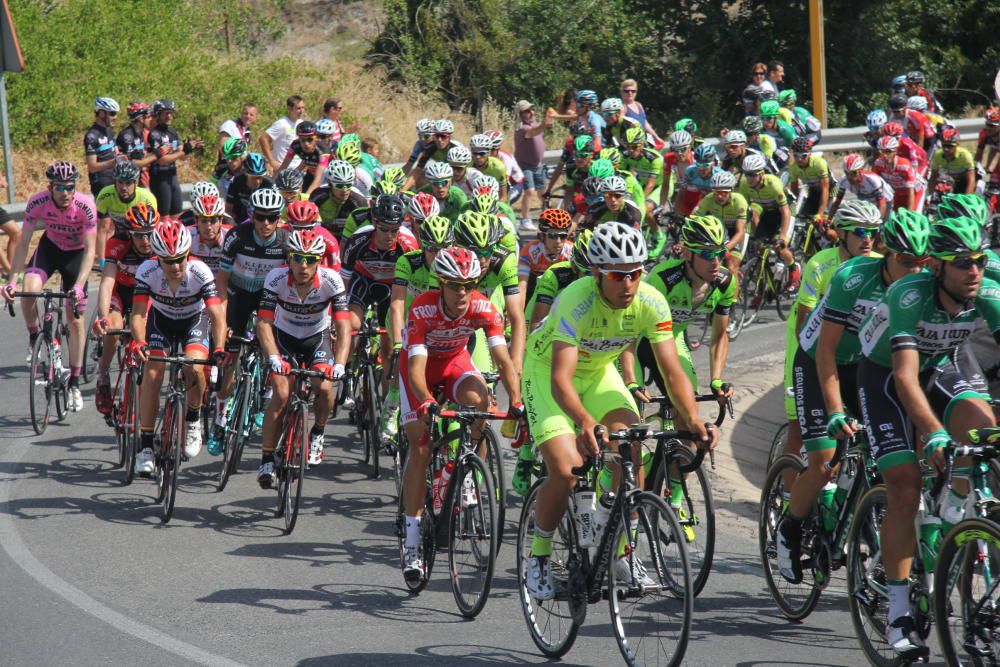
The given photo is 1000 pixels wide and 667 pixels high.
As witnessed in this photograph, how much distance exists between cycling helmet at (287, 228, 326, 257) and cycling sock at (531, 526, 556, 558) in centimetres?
352

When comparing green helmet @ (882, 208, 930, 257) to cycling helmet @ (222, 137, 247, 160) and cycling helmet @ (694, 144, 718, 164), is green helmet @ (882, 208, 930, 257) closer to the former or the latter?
cycling helmet @ (222, 137, 247, 160)

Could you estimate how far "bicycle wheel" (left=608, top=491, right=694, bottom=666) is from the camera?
20.5 ft

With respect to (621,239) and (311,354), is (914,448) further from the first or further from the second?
(311,354)

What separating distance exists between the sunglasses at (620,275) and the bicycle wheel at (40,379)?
266 inches

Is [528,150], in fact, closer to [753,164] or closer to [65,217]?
[753,164]

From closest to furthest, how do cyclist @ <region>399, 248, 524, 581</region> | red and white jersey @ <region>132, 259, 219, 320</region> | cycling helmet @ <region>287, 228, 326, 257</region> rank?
1. cyclist @ <region>399, 248, 524, 581</region>
2. cycling helmet @ <region>287, 228, 326, 257</region>
3. red and white jersey @ <region>132, 259, 219, 320</region>

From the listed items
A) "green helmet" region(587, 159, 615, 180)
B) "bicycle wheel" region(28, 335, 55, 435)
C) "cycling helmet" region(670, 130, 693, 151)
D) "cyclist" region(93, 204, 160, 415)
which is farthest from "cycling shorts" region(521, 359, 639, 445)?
"cycling helmet" region(670, 130, 693, 151)

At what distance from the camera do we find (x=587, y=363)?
7367 mm

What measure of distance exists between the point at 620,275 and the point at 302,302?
3738 millimetres

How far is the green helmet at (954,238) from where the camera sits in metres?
6.06

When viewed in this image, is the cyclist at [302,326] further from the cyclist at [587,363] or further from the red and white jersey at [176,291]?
the cyclist at [587,363]

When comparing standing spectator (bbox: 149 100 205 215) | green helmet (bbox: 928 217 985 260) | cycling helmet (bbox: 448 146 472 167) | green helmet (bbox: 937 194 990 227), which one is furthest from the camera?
standing spectator (bbox: 149 100 205 215)

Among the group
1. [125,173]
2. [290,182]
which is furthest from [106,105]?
[290,182]

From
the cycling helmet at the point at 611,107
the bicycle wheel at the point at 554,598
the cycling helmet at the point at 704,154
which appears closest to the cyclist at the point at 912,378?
the bicycle wheel at the point at 554,598
